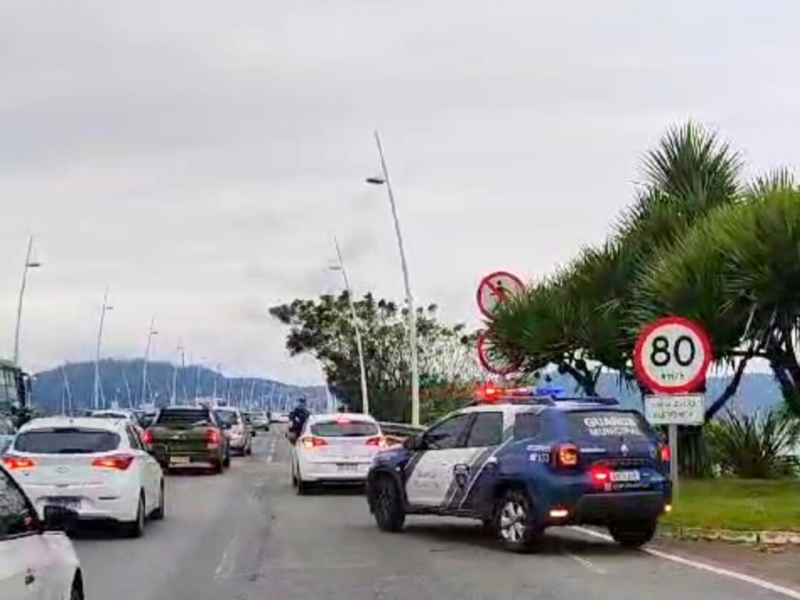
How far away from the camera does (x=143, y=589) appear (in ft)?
46.3

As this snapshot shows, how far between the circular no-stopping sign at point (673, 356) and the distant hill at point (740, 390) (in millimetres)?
7053

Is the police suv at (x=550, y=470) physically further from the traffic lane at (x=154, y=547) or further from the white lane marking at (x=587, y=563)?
the traffic lane at (x=154, y=547)

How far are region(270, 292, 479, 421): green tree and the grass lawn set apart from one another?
34.3 m

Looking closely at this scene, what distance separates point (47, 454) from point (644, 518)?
7364 millimetres

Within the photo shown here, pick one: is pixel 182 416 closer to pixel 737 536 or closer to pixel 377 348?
pixel 737 536

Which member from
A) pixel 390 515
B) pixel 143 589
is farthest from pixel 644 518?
pixel 143 589

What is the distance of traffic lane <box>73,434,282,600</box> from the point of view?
569 inches

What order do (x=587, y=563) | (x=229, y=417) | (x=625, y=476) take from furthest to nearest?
(x=229, y=417) → (x=625, y=476) → (x=587, y=563)

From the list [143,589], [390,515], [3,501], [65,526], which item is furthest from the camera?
[390,515]

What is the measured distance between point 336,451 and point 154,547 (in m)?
10.1

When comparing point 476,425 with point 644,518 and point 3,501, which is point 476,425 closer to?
point 644,518

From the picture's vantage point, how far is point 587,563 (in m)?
16.1

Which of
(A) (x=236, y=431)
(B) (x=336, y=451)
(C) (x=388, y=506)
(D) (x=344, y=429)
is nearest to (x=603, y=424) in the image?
(C) (x=388, y=506)

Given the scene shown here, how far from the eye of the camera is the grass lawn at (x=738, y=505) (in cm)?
1867
